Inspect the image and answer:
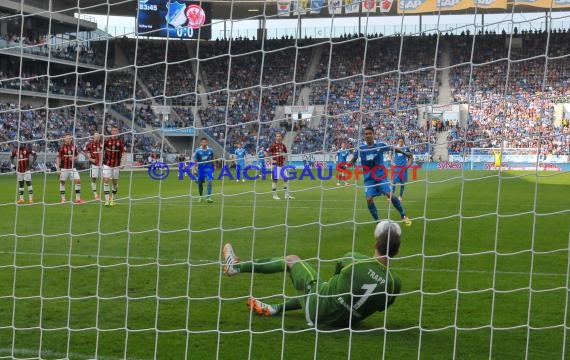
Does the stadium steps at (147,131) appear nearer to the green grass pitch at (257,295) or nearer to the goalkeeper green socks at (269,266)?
the green grass pitch at (257,295)

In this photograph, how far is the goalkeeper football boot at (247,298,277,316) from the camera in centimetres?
543

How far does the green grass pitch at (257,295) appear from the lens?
473 centimetres

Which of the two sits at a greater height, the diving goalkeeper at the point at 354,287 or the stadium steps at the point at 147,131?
the stadium steps at the point at 147,131

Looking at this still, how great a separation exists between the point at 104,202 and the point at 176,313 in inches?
390

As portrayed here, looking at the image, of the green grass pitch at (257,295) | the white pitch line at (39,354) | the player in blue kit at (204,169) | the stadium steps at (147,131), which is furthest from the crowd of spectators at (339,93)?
the white pitch line at (39,354)

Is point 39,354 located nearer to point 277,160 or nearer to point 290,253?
point 290,253

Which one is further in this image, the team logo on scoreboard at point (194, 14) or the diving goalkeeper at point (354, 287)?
the team logo on scoreboard at point (194, 14)

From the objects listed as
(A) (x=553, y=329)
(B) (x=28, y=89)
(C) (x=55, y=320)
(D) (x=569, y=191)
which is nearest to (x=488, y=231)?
(A) (x=553, y=329)

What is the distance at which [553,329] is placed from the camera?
16.9 feet

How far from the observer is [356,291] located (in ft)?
15.7

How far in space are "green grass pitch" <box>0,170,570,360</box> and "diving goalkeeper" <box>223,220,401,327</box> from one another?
0.15 meters

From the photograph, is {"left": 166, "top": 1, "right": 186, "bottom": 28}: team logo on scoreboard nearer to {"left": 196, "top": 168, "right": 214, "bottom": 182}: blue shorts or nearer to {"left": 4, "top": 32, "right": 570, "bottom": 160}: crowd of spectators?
{"left": 4, "top": 32, "right": 570, "bottom": 160}: crowd of spectators

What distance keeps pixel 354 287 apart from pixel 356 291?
0.03m

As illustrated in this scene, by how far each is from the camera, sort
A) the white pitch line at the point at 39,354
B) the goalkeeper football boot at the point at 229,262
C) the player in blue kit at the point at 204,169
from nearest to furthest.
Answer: the white pitch line at the point at 39,354 → the goalkeeper football boot at the point at 229,262 → the player in blue kit at the point at 204,169
